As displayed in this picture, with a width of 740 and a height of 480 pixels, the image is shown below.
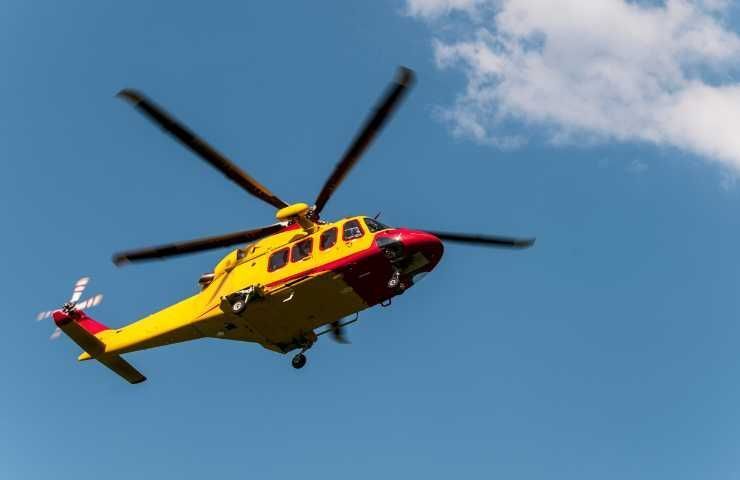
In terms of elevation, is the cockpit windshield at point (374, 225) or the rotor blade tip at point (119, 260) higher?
the cockpit windshield at point (374, 225)

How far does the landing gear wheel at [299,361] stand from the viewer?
27375 millimetres

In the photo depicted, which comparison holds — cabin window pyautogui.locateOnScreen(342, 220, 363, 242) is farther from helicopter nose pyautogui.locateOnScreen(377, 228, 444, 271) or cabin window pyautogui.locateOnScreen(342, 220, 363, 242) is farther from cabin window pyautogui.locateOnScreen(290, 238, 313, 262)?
cabin window pyautogui.locateOnScreen(290, 238, 313, 262)

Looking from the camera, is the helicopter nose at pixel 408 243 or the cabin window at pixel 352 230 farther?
the cabin window at pixel 352 230

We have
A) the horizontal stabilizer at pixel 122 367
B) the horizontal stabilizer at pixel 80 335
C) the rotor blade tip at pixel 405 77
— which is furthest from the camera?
the horizontal stabilizer at pixel 122 367

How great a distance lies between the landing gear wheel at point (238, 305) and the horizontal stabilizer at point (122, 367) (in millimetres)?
5957

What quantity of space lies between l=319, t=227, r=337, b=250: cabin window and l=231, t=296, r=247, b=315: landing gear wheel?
9.10 ft

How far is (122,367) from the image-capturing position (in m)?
30.1

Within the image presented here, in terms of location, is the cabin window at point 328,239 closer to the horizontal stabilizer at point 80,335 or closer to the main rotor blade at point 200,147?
the main rotor blade at point 200,147

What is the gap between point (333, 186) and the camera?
24766 millimetres

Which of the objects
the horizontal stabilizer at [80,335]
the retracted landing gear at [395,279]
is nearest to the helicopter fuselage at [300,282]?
the retracted landing gear at [395,279]

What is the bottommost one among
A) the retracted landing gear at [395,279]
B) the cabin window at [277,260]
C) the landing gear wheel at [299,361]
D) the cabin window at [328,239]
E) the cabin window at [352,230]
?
the landing gear wheel at [299,361]

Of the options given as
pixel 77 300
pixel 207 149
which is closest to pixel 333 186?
pixel 207 149

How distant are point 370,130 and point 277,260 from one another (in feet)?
18.8

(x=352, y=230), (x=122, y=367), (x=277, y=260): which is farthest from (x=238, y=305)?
(x=122, y=367)
